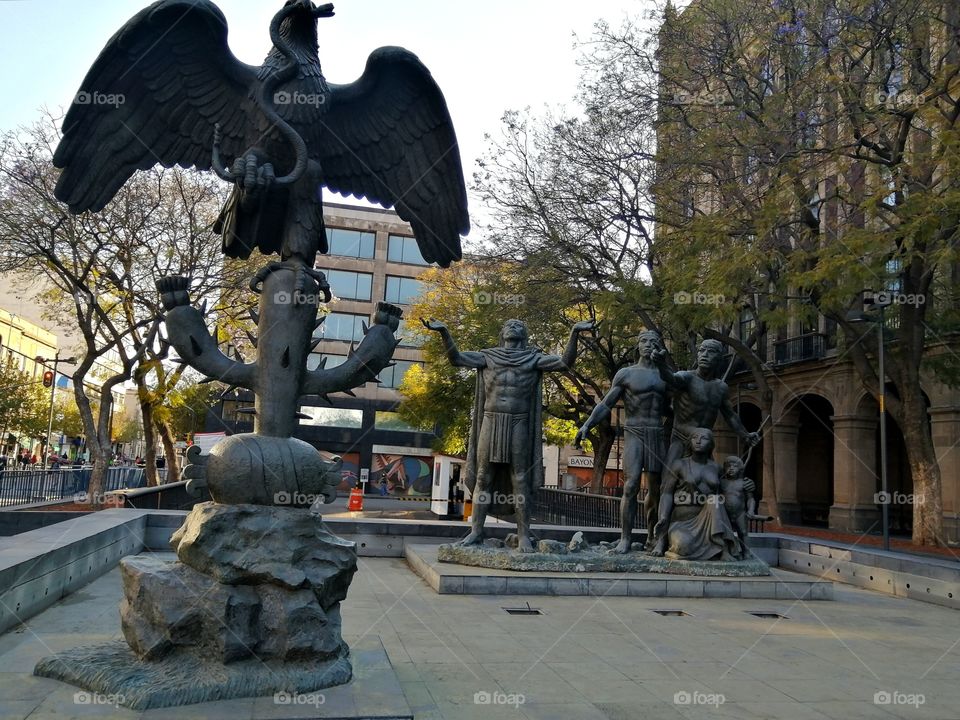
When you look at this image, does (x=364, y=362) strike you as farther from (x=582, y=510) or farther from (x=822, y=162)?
(x=582, y=510)

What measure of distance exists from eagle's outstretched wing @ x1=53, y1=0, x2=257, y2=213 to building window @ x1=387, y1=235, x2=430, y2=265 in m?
41.8

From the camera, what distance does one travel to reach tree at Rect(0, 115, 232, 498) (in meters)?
17.3

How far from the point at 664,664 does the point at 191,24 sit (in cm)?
540

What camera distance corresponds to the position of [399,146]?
5242 millimetres

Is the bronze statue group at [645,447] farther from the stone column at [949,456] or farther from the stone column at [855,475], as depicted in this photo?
the stone column at [855,475]

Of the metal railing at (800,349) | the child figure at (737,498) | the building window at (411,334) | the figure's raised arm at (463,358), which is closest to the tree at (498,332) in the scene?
the building window at (411,334)

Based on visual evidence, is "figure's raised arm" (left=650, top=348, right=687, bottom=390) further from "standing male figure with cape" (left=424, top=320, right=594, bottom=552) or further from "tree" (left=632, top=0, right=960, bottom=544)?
"tree" (left=632, top=0, right=960, bottom=544)

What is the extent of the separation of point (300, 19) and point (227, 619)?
3477 millimetres

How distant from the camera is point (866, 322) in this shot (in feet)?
61.5

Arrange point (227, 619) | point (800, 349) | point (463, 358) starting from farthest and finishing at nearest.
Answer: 1. point (800, 349)
2. point (463, 358)
3. point (227, 619)

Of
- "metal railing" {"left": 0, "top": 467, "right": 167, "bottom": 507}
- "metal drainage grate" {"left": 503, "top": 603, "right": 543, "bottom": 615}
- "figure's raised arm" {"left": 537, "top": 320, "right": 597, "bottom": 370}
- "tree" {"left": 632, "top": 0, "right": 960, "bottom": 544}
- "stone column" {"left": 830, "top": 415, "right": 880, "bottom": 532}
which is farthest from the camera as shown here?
"stone column" {"left": 830, "top": 415, "right": 880, "bottom": 532}

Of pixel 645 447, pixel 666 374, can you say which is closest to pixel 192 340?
pixel 666 374

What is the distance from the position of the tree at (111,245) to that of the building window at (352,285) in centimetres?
2562

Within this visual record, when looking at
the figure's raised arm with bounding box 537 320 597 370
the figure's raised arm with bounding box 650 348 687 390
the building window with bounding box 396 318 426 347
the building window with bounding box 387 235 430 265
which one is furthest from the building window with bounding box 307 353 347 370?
the building window with bounding box 387 235 430 265
